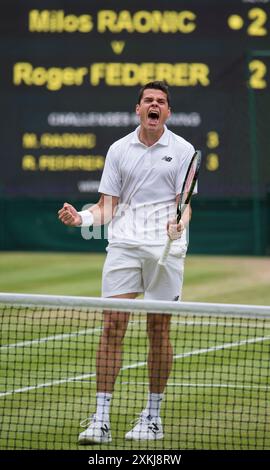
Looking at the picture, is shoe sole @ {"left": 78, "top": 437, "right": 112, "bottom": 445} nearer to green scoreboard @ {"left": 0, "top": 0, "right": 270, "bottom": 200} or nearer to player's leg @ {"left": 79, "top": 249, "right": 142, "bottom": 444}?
player's leg @ {"left": 79, "top": 249, "right": 142, "bottom": 444}

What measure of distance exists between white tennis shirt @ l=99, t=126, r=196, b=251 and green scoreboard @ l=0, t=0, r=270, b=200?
10.2 m

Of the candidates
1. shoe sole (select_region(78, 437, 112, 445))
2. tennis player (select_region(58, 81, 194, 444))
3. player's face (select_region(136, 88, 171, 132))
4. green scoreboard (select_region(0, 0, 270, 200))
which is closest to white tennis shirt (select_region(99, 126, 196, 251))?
tennis player (select_region(58, 81, 194, 444))

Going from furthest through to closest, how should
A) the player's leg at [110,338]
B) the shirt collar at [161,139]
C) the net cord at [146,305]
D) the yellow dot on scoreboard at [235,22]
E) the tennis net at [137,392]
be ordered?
the yellow dot on scoreboard at [235,22], the shirt collar at [161,139], the player's leg at [110,338], the tennis net at [137,392], the net cord at [146,305]

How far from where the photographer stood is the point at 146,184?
7.35 metres

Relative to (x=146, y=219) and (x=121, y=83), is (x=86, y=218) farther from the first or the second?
(x=121, y=83)

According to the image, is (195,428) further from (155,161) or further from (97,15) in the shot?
(97,15)

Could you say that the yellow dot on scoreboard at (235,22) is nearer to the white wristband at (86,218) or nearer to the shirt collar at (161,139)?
the shirt collar at (161,139)

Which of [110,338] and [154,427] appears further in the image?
[110,338]

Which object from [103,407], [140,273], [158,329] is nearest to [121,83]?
[140,273]

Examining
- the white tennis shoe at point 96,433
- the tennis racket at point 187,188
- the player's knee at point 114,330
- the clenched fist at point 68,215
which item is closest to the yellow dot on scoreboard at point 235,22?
the tennis racket at point 187,188

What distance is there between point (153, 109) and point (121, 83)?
1069 cm

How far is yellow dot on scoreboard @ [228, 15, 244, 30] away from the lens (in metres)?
17.4

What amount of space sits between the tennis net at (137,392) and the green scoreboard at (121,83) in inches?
307

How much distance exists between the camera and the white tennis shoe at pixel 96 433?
6762 mm
